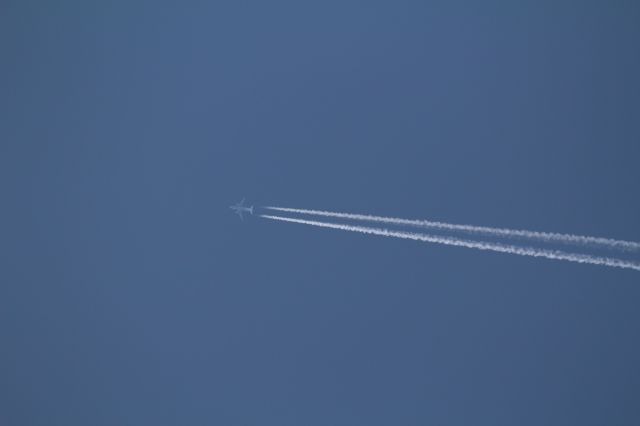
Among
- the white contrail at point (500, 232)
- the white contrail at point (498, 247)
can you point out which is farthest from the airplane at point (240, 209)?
the white contrail at point (500, 232)

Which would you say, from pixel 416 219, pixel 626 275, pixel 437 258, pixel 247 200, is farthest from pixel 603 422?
pixel 247 200

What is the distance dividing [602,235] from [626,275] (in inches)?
61.7

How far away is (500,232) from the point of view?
1500 cm

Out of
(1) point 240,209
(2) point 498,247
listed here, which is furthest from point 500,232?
(1) point 240,209

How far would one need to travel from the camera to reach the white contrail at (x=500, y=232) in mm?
12719

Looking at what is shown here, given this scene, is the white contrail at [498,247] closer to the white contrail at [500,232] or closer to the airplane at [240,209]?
the white contrail at [500,232]

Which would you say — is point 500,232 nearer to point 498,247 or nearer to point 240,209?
point 498,247

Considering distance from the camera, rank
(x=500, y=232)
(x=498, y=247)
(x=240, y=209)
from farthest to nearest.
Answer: (x=240, y=209) → (x=500, y=232) → (x=498, y=247)

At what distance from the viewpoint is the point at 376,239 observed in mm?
19594

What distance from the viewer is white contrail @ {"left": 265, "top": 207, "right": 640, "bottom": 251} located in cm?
1272

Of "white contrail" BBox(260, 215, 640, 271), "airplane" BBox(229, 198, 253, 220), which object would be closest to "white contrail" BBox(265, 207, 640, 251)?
"white contrail" BBox(260, 215, 640, 271)

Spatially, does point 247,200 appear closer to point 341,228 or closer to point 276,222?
point 276,222

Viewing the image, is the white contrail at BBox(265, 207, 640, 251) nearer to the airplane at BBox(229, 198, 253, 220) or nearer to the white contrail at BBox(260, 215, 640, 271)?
the white contrail at BBox(260, 215, 640, 271)

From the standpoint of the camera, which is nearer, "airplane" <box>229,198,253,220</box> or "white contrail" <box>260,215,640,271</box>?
"white contrail" <box>260,215,640,271</box>
